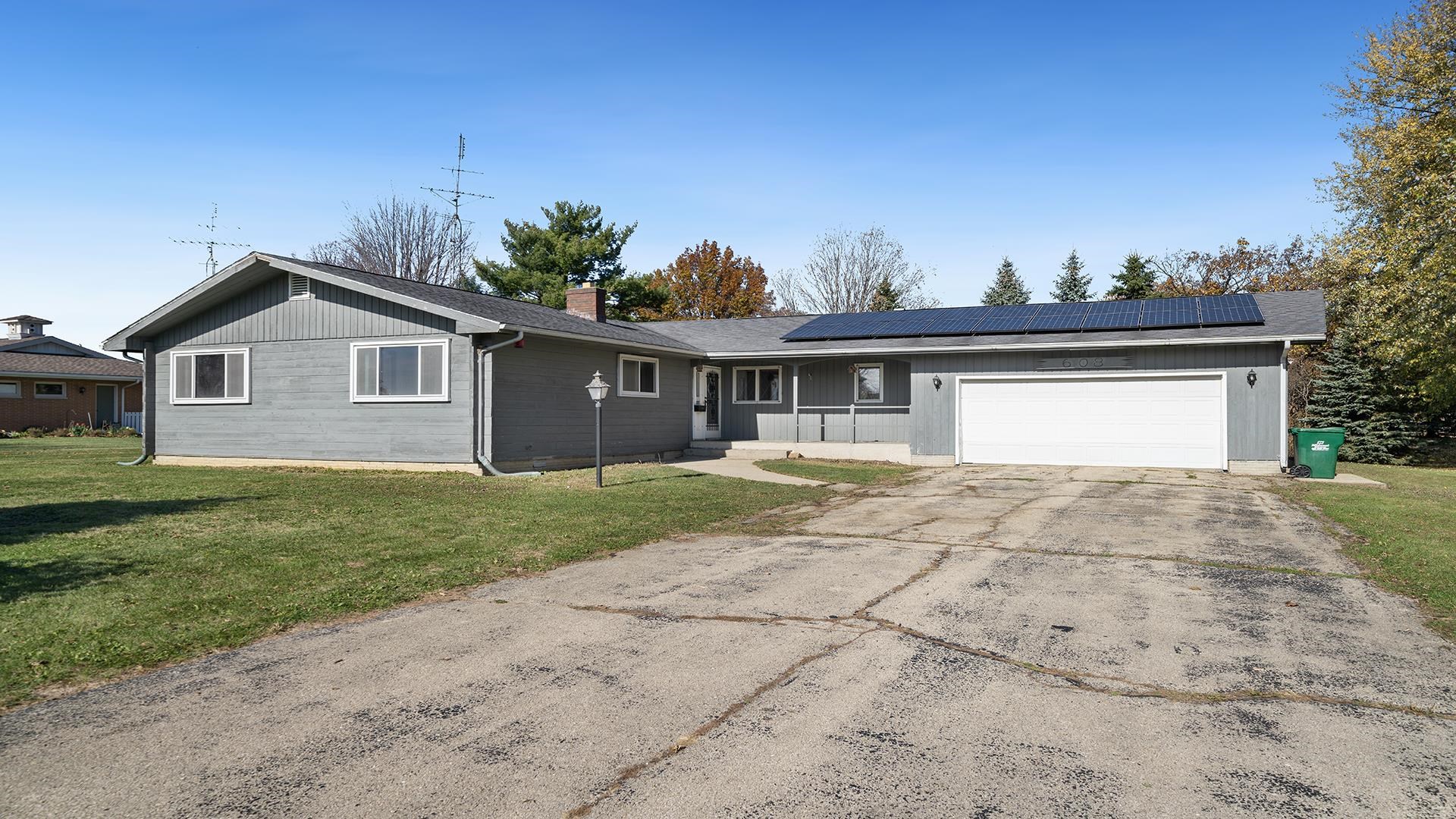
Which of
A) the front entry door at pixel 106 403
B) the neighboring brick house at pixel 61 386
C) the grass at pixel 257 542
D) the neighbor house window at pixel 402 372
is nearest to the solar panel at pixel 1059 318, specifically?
the grass at pixel 257 542

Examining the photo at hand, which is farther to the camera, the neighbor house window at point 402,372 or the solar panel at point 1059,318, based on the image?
the solar panel at point 1059,318

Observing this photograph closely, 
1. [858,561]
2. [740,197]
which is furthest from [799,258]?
[858,561]

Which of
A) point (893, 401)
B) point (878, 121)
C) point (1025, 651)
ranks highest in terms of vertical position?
point (878, 121)

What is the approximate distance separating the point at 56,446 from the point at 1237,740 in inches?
1174

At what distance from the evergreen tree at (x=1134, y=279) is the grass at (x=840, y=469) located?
23.9 metres

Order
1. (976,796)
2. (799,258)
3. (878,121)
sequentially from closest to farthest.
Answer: (976,796)
(878,121)
(799,258)

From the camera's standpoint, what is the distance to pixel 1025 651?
190 inches

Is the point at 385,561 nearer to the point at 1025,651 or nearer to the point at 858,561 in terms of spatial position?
the point at 858,561

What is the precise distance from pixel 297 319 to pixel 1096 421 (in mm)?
16956

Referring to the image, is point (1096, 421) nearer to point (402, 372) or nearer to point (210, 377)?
point (402, 372)

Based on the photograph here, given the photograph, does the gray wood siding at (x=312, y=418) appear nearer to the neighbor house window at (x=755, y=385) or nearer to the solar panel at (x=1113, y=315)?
the neighbor house window at (x=755, y=385)

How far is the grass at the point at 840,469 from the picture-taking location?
1587 cm

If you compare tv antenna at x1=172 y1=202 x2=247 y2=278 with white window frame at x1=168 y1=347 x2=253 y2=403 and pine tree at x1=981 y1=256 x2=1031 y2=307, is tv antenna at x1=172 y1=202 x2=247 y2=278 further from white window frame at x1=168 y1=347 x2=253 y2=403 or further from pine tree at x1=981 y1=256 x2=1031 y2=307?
pine tree at x1=981 y1=256 x2=1031 y2=307

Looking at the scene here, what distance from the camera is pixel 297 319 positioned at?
683 inches
